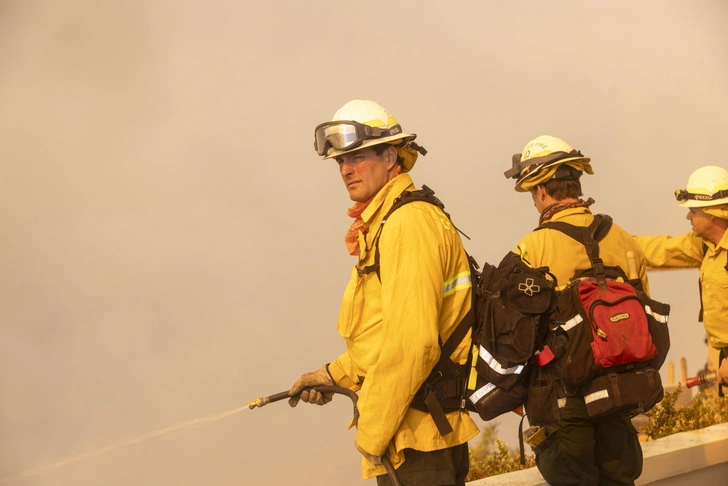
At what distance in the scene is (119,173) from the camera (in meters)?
4.28

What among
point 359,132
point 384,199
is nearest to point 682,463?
point 384,199

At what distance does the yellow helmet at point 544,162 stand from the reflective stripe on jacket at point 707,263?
3.54ft

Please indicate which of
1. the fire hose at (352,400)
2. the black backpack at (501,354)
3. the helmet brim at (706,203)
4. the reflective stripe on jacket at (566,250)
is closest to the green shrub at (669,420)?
the helmet brim at (706,203)

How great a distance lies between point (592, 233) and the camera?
3176mm

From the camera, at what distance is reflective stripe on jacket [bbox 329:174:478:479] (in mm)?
2205

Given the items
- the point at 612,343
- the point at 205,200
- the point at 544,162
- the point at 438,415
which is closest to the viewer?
the point at 438,415

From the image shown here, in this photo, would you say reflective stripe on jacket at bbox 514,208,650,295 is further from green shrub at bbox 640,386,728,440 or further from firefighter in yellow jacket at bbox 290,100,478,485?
green shrub at bbox 640,386,728,440

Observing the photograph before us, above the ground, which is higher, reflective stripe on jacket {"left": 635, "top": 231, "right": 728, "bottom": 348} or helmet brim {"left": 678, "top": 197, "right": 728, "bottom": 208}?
helmet brim {"left": 678, "top": 197, "right": 728, "bottom": 208}

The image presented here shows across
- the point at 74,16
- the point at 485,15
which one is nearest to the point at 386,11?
the point at 485,15

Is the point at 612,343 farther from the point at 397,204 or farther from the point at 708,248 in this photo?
the point at 708,248

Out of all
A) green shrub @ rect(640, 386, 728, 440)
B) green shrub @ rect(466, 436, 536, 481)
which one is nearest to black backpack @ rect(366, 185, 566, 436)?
green shrub @ rect(466, 436, 536, 481)

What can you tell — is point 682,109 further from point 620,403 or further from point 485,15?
point 620,403

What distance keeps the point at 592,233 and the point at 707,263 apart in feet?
4.41

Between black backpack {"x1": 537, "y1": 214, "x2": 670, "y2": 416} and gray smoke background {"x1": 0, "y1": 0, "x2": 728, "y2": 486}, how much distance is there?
226 cm
